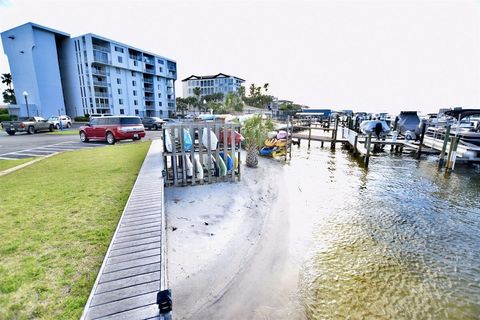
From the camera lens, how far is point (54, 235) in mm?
4461

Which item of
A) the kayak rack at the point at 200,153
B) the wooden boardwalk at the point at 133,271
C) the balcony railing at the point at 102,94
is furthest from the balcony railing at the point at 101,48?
the wooden boardwalk at the point at 133,271

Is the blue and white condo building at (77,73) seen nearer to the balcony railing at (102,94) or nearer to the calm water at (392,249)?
the balcony railing at (102,94)

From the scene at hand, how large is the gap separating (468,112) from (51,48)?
54.7 meters

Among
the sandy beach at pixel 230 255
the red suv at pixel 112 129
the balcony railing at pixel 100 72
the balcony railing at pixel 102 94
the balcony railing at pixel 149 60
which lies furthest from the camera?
the balcony railing at pixel 149 60

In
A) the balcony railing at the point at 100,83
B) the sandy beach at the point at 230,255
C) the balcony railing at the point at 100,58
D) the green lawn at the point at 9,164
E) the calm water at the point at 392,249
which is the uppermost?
the balcony railing at the point at 100,58

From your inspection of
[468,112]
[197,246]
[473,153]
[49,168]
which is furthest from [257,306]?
[468,112]

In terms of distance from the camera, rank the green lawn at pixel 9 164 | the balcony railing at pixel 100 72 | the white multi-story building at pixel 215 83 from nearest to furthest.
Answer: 1. the green lawn at pixel 9 164
2. the balcony railing at pixel 100 72
3. the white multi-story building at pixel 215 83

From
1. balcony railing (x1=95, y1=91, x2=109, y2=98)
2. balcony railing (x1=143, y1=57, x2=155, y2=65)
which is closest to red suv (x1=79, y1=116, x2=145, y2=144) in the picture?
balcony railing (x1=95, y1=91, x2=109, y2=98)

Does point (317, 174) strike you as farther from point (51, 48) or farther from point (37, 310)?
point (51, 48)

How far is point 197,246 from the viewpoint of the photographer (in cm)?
487

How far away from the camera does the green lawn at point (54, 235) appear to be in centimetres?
305

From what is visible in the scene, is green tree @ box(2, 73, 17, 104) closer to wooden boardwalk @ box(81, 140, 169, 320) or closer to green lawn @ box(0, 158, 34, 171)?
green lawn @ box(0, 158, 34, 171)

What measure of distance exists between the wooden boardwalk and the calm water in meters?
2.51

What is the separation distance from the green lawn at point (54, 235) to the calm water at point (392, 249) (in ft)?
12.1
